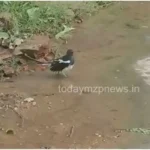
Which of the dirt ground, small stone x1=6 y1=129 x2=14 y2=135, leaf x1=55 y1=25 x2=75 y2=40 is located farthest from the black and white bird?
small stone x1=6 y1=129 x2=14 y2=135

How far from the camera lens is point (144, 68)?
6.82 metres

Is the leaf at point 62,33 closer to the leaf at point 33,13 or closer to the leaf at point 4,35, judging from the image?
the leaf at point 33,13

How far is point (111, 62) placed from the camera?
710 cm

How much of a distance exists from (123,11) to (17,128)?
4.89 metres

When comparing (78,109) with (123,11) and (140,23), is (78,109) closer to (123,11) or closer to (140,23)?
(140,23)

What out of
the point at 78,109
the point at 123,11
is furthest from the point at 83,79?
the point at 123,11

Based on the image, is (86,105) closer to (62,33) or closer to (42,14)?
(62,33)

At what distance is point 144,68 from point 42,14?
251cm

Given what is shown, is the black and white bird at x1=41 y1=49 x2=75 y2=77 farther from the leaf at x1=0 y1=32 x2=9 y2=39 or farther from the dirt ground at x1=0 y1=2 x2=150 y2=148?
the leaf at x1=0 y1=32 x2=9 y2=39

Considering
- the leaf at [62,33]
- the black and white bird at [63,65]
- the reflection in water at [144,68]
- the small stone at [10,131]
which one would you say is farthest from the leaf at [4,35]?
the small stone at [10,131]

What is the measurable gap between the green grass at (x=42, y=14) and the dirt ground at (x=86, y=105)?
55 centimetres

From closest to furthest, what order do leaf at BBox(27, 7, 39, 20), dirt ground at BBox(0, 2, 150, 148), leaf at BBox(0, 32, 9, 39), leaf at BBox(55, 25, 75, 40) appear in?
dirt ground at BBox(0, 2, 150, 148), leaf at BBox(0, 32, 9, 39), leaf at BBox(55, 25, 75, 40), leaf at BBox(27, 7, 39, 20)

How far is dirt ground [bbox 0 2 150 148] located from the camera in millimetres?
5070

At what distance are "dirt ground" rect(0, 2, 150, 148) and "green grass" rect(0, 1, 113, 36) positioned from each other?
0.55m
